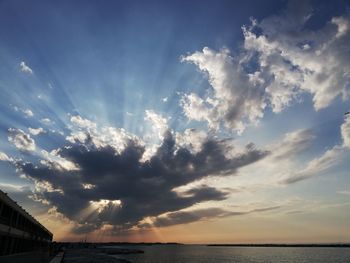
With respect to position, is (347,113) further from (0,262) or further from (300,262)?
(300,262)

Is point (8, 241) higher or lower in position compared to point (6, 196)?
lower

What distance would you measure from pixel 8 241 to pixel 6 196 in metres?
10.9

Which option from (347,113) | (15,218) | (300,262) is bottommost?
(300,262)

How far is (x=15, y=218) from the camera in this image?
58.4 m

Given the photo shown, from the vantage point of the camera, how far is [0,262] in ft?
117

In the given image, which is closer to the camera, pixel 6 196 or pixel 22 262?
pixel 22 262

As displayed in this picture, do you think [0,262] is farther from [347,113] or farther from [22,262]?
[347,113]

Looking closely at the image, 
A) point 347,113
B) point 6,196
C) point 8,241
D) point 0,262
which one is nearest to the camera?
point 347,113

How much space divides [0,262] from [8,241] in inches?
735

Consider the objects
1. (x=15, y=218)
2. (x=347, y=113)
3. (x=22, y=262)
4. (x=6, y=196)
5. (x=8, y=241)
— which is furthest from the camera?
(x=15, y=218)

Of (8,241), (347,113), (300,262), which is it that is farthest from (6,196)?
(300,262)

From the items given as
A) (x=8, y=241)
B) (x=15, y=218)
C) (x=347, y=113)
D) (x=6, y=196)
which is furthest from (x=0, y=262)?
(x=347, y=113)

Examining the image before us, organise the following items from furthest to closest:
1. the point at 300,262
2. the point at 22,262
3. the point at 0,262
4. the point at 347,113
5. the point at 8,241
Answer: the point at 300,262 < the point at 8,241 < the point at 22,262 < the point at 0,262 < the point at 347,113

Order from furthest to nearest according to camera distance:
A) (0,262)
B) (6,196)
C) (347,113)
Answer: (6,196) < (0,262) < (347,113)
